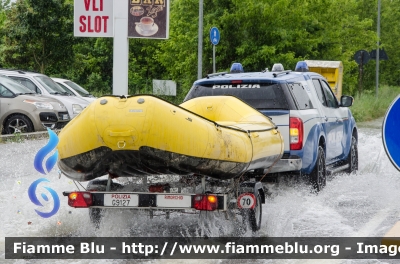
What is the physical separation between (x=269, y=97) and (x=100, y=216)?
3.28m

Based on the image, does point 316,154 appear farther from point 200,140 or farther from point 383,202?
point 200,140

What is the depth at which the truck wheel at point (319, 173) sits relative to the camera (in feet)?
39.8

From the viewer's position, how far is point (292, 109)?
37.9ft

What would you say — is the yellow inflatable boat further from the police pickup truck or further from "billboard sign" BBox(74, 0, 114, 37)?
"billboard sign" BBox(74, 0, 114, 37)

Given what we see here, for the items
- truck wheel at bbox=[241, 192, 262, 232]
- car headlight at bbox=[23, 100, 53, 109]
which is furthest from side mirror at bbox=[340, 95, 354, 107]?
car headlight at bbox=[23, 100, 53, 109]

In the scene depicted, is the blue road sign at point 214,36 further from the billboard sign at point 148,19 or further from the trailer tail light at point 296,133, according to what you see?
the trailer tail light at point 296,133

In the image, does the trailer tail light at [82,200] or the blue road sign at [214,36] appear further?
the blue road sign at [214,36]

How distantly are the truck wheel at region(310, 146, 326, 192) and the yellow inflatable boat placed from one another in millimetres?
3253

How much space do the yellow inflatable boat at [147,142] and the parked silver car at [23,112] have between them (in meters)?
13.9

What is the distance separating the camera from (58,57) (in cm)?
3847

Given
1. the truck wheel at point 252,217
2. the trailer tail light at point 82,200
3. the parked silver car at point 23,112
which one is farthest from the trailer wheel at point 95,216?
the parked silver car at point 23,112

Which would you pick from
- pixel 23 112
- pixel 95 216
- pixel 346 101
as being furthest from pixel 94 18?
pixel 95 216

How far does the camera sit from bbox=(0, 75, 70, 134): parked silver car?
2238 centimetres

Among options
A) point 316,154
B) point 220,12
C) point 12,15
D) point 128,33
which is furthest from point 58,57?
point 316,154
